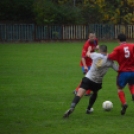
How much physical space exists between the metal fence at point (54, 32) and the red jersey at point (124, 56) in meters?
37.6

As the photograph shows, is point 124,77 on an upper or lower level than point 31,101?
upper

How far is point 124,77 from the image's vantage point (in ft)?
43.0

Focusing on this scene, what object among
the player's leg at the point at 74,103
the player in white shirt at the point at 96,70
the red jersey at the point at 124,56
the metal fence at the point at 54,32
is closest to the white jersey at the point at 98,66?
the player in white shirt at the point at 96,70

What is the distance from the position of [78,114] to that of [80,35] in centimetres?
3779

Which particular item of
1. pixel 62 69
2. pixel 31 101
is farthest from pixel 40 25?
pixel 31 101

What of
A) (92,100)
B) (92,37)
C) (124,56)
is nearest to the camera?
(124,56)

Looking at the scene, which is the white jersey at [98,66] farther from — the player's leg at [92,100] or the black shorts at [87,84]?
the player's leg at [92,100]

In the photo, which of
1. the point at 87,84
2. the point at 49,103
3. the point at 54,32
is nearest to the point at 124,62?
the point at 87,84

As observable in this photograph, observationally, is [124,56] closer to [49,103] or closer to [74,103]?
[74,103]

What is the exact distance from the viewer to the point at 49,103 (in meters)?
15.3

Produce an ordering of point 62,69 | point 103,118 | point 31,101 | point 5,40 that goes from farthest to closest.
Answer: point 5,40 < point 62,69 < point 31,101 < point 103,118

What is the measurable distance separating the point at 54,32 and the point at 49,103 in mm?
36061

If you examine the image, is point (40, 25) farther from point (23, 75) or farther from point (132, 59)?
point (132, 59)

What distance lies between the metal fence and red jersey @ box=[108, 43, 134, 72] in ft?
123
